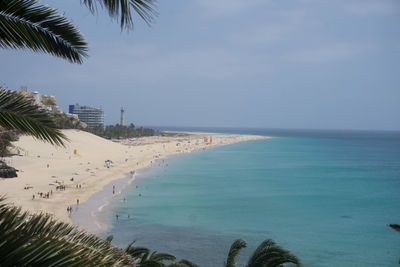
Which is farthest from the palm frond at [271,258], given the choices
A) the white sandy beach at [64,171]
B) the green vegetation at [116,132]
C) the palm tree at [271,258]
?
the green vegetation at [116,132]

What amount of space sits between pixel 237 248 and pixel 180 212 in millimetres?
18249

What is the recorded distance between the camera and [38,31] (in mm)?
2613

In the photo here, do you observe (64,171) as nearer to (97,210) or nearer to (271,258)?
(97,210)

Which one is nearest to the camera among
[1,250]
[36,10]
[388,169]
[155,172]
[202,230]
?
[1,250]

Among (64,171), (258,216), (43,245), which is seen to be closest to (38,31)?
(43,245)

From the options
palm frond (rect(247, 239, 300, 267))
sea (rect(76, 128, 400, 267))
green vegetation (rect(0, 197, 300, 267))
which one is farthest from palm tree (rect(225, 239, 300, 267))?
sea (rect(76, 128, 400, 267))

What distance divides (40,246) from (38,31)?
5.24ft

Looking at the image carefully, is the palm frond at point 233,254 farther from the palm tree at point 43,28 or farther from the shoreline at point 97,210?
the shoreline at point 97,210

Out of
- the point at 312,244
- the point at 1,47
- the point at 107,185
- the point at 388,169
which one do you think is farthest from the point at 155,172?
the point at 1,47

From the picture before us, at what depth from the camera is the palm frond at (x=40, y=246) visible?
179cm

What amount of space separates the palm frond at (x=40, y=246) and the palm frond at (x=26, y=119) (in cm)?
53

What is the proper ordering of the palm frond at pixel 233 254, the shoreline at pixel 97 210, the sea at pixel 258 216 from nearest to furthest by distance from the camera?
the palm frond at pixel 233 254 → the sea at pixel 258 216 → the shoreline at pixel 97 210

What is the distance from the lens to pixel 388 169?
5772 centimetres

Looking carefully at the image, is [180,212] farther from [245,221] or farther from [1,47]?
[1,47]
